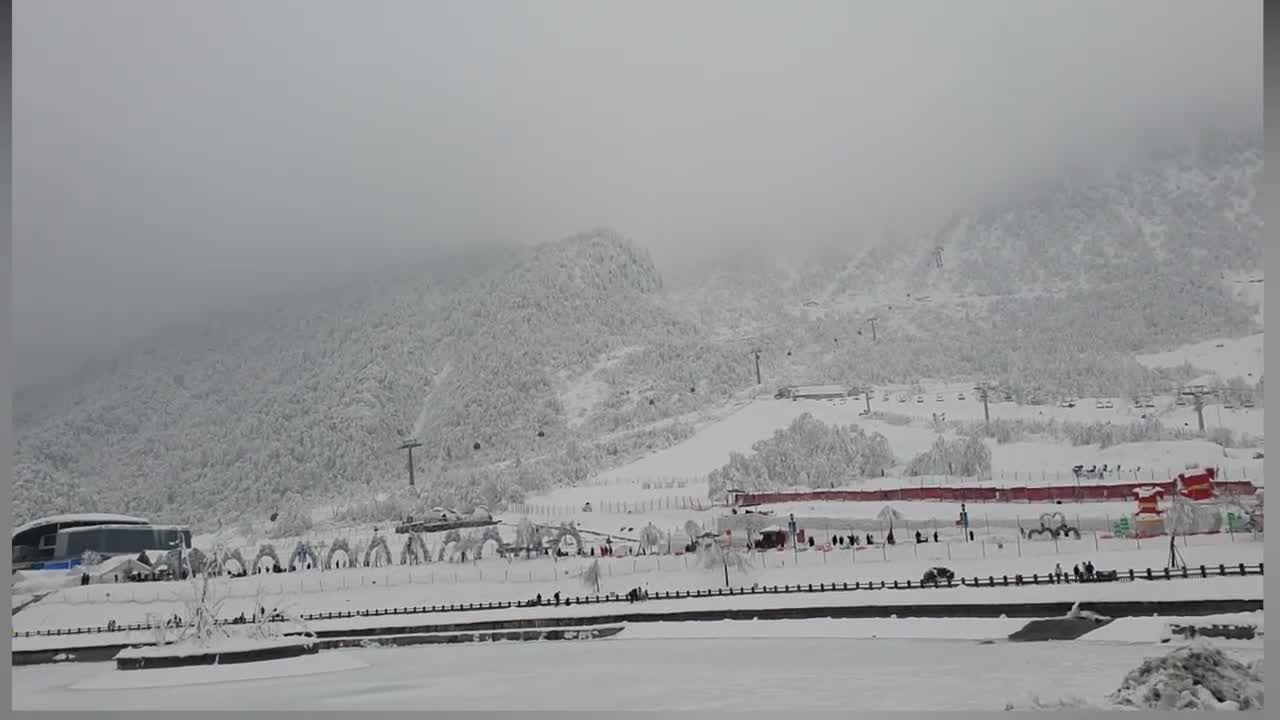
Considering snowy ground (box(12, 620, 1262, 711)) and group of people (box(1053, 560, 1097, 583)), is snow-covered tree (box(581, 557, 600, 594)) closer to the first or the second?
snowy ground (box(12, 620, 1262, 711))

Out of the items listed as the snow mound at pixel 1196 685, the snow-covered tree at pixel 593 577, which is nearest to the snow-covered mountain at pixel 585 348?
the snow-covered tree at pixel 593 577

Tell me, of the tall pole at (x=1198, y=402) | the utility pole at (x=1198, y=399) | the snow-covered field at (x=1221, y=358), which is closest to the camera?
the tall pole at (x=1198, y=402)

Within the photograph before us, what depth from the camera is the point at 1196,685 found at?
10766 mm

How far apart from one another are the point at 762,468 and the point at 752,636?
83.1ft

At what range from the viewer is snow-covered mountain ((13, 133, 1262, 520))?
7506 centimetres

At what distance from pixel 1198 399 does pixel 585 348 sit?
5196 centimetres

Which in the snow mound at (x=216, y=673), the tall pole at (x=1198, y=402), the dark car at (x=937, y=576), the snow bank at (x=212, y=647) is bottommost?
the snow mound at (x=216, y=673)

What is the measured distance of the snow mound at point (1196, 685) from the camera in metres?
10.7

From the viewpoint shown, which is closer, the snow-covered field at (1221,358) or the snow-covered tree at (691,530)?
the snow-covered tree at (691,530)

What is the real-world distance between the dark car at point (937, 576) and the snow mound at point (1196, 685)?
12.4 meters

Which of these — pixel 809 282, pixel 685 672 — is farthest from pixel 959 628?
pixel 809 282

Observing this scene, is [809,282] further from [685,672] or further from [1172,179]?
[685,672]

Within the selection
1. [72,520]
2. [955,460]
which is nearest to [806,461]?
[955,460]

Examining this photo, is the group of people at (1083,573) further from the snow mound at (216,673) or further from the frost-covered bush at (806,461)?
the frost-covered bush at (806,461)
